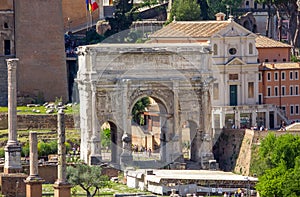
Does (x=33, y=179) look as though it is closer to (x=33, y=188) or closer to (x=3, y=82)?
(x=33, y=188)

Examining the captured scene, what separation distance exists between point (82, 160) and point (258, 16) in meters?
27.2

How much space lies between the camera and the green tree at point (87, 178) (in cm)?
7594

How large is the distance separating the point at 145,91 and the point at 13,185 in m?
9.38

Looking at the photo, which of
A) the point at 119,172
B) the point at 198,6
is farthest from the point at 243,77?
the point at 198,6

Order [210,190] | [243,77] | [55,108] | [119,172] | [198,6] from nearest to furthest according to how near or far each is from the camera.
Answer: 1. [210,190]
2. [119,172]
3. [243,77]
4. [55,108]
5. [198,6]

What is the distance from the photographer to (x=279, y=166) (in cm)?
7600

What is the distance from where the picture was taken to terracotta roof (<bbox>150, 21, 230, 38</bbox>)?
87250 mm

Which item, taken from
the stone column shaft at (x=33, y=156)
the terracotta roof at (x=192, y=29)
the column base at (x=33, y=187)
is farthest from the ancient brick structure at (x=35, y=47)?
the column base at (x=33, y=187)

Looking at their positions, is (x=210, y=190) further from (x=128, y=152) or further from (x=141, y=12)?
(x=141, y=12)

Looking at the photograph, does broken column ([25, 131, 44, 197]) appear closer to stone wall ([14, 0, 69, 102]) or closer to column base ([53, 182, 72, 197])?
column base ([53, 182, 72, 197])

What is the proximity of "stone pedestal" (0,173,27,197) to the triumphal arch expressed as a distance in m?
6.20

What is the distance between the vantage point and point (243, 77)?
285 feet

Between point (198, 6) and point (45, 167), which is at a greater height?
point (198, 6)

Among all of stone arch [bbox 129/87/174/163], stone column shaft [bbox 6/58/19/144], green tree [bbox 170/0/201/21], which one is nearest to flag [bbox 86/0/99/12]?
green tree [bbox 170/0/201/21]
